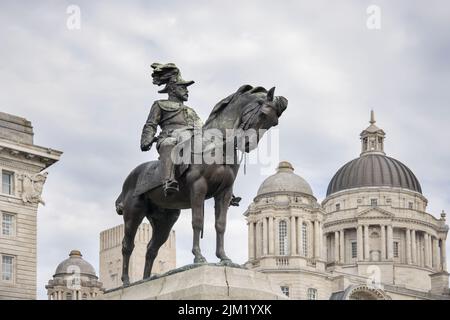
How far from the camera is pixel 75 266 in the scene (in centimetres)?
12938

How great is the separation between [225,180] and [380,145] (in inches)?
5810

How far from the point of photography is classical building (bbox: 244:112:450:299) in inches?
4820

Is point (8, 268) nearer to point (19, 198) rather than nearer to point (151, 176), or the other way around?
point (19, 198)

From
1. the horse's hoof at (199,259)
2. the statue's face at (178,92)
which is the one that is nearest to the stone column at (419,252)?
the statue's face at (178,92)

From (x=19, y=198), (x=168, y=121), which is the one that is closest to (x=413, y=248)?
(x=19, y=198)

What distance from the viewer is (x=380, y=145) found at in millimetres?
164250

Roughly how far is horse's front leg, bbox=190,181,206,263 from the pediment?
130 m

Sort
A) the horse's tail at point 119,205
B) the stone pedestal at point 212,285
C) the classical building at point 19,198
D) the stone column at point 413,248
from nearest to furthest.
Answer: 1. the stone pedestal at point 212,285
2. the horse's tail at point 119,205
3. the classical building at point 19,198
4. the stone column at point 413,248

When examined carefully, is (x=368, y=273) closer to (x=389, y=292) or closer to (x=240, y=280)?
(x=389, y=292)

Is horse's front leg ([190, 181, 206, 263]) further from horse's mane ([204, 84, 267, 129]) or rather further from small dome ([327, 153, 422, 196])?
small dome ([327, 153, 422, 196])

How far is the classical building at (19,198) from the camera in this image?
243ft

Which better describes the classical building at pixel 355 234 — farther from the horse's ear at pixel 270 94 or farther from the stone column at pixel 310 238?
the horse's ear at pixel 270 94

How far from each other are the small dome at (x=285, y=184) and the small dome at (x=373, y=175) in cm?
2846

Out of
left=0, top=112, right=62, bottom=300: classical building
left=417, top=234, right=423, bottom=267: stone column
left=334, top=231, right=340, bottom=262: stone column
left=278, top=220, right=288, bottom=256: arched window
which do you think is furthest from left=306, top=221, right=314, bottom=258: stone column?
left=0, top=112, right=62, bottom=300: classical building
